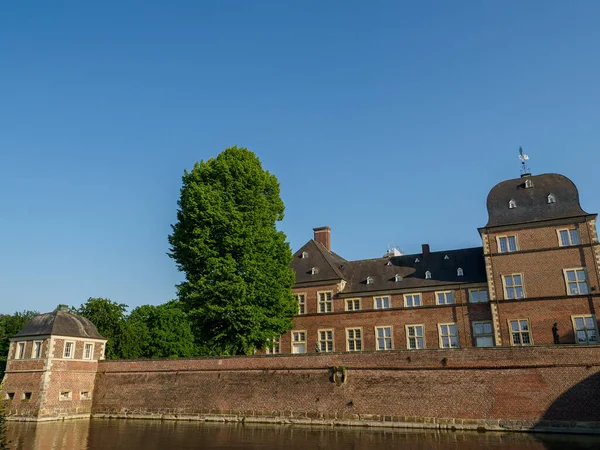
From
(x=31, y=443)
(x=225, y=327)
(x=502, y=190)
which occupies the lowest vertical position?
(x=31, y=443)

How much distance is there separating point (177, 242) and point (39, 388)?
1322 centimetres

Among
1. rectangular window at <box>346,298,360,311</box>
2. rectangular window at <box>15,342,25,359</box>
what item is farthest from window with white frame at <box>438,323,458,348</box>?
rectangular window at <box>15,342,25,359</box>

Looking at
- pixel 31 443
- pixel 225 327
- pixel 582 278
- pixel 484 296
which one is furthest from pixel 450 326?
pixel 31 443

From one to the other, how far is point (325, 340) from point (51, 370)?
20568mm

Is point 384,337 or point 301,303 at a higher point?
point 301,303

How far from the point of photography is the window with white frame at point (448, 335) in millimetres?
36438

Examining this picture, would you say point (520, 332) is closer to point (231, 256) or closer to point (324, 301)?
point (324, 301)

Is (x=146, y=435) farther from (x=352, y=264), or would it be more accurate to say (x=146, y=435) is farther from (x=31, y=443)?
(x=352, y=264)

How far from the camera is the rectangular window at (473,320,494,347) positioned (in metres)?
35.3

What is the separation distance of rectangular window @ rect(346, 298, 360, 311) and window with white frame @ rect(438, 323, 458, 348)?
22.9 feet

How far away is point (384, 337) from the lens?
3878 centimetres

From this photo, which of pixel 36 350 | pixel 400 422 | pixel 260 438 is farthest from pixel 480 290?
pixel 36 350

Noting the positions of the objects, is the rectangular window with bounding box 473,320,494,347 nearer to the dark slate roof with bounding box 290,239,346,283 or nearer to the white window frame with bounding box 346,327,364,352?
the white window frame with bounding box 346,327,364,352

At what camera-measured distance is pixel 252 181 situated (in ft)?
116
